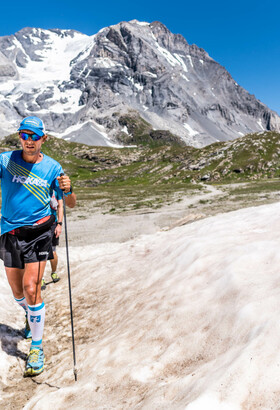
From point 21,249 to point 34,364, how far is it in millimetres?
2542

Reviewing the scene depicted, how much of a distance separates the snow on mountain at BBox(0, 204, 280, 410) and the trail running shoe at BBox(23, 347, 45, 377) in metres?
0.14

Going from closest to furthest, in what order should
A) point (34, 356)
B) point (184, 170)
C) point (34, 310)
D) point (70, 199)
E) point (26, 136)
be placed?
point (26, 136)
point (34, 356)
point (34, 310)
point (70, 199)
point (184, 170)

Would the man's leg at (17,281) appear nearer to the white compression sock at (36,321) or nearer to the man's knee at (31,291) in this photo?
the man's knee at (31,291)

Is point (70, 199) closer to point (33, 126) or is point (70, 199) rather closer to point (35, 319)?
point (33, 126)

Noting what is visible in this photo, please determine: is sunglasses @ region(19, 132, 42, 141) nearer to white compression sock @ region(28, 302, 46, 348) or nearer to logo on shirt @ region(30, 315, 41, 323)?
white compression sock @ region(28, 302, 46, 348)

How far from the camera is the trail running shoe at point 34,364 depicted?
5609mm

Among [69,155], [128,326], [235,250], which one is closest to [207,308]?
[128,326]

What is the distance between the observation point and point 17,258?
5.64 m

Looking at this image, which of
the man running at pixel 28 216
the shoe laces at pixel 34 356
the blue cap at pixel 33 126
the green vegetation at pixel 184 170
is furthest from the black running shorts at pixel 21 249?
the green vegetation at pixel 184 170

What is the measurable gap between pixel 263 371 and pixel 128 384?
88.7 inches

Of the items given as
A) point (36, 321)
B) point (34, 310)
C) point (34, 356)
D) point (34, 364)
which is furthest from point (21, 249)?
point (34, 364)

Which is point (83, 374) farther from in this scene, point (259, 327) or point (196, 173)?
point (196, 173)

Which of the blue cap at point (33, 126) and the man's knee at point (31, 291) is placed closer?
the blue cap at point (33, 126)

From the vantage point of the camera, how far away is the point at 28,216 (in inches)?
221
